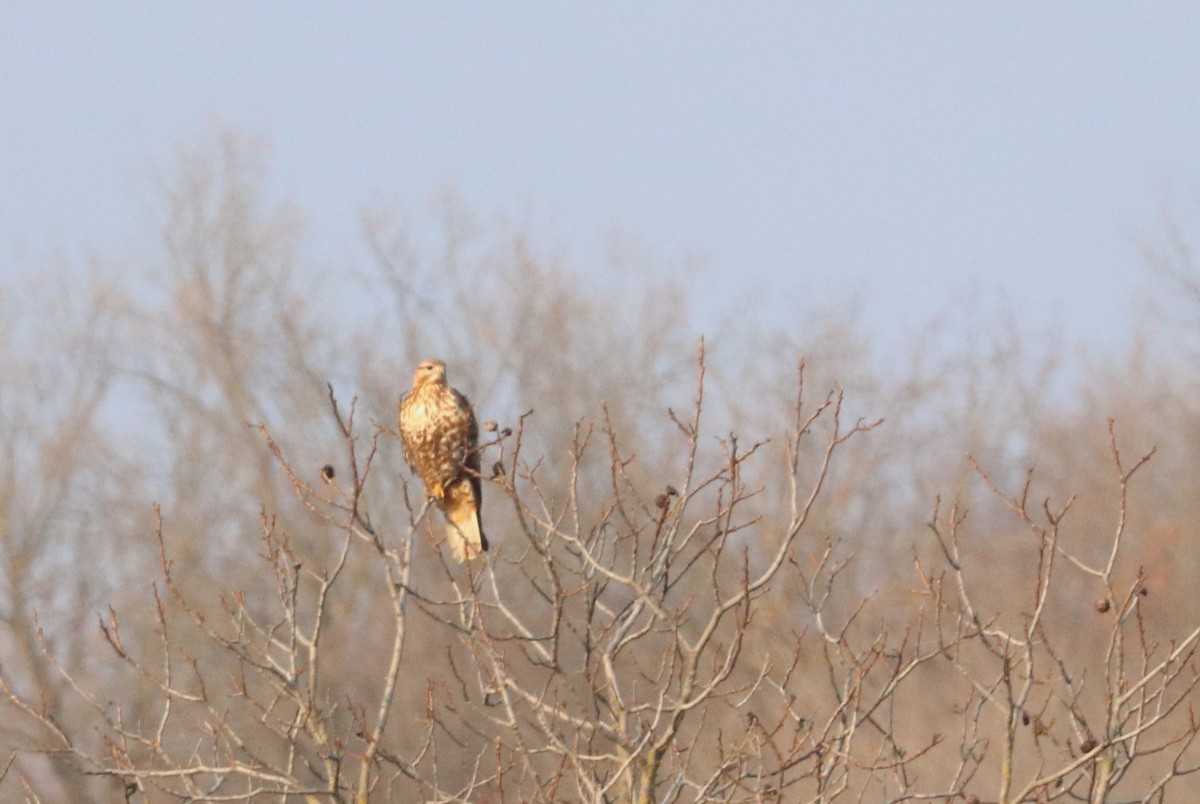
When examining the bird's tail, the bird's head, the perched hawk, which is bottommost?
the bird's tail

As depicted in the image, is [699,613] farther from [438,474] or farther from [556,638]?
[556,638]

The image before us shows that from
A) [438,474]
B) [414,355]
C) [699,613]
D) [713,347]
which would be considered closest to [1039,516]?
[713,347]

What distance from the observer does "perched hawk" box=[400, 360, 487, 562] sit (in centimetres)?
667

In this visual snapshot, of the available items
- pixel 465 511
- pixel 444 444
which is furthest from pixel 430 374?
pixel 465 511

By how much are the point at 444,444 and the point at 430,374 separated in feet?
1.34

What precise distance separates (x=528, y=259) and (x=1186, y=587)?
36.7 feet

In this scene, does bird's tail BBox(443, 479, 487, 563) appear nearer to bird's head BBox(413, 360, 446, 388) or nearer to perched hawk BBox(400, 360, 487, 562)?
perched hawk BBox(400, 360, 487, 562)

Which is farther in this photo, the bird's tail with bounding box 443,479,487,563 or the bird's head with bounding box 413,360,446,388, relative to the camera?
the bird's head with bounding box 413,360,446,388

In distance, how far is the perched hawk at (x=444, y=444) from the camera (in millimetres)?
6672

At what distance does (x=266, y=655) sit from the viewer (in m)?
4.32

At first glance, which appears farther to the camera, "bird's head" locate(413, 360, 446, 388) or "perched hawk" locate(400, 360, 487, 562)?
"bird's head" locate(413, 360, 446, 388)

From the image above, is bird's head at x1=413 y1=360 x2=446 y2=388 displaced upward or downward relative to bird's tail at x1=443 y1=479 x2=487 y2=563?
upward

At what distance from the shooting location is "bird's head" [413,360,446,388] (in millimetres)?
7086

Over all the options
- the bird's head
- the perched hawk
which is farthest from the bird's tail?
the bird's head
